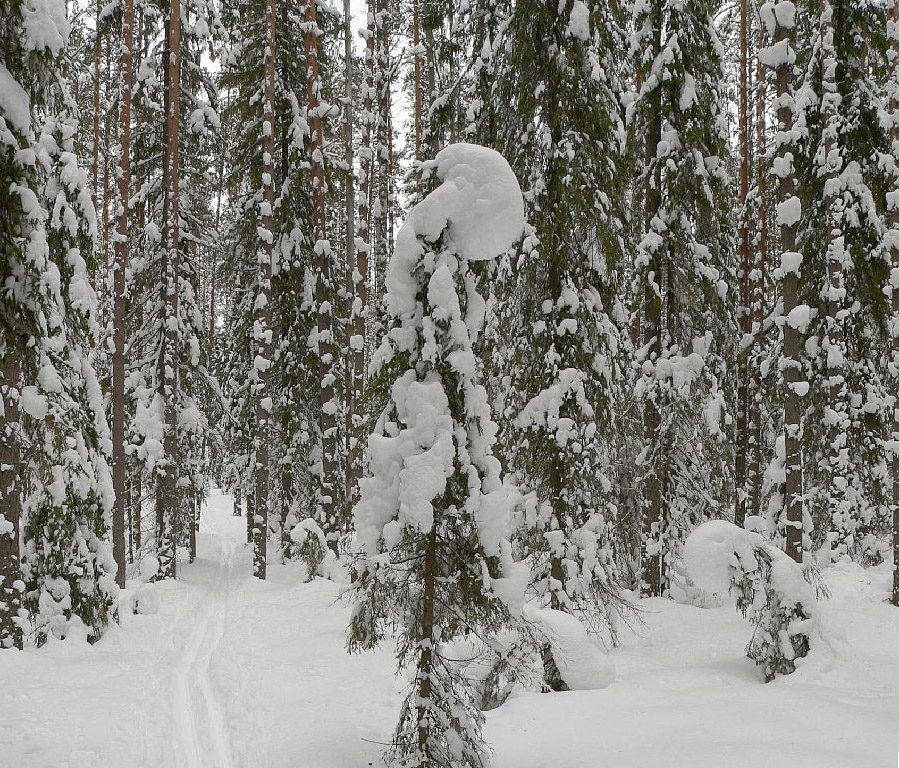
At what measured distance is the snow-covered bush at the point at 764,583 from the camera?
28.1 ft

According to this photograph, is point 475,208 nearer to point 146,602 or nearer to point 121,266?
point 121,266

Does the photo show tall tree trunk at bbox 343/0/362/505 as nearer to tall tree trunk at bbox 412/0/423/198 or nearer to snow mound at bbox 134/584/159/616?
tall tree trunk at bbox 412/0/423/198

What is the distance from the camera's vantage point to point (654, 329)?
12.7 meters

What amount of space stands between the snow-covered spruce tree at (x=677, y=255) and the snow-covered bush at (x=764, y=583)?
12.6ft

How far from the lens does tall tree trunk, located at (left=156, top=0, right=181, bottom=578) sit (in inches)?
608

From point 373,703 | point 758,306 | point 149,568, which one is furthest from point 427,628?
point 758,306

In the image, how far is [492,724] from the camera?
7152mm

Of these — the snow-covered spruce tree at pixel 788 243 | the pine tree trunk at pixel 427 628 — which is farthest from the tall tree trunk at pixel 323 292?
the pine tree trunk at pixel 427 628

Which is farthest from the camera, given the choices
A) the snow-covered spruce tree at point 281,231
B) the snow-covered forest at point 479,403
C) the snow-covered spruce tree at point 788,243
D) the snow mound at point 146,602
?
the snow-covered spruce tree at point 281,231

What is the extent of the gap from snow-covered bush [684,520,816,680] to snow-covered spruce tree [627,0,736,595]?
12.6ft

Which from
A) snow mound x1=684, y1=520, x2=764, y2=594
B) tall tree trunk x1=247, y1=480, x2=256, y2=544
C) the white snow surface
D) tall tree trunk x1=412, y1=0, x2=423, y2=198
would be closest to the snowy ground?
snow mound x1=684, y1=520, x2=764, y2=594

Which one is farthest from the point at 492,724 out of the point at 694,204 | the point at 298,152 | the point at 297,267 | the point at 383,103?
the point at 383,103

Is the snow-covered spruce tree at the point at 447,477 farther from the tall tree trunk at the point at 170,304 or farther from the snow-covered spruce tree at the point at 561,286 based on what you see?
the tall tree trunk at the point at 170,304

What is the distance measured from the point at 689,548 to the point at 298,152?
547 inches
